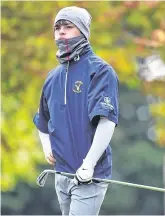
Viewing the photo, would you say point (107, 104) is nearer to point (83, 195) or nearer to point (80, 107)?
point (80, 107)

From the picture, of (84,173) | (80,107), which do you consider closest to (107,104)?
(80,107)

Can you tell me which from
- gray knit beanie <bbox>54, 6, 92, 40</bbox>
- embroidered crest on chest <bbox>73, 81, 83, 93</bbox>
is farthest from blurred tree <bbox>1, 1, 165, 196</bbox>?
embroidered crest on chest <bbox>73, 81, 83, 93</bbox>

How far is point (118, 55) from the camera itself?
436 inches

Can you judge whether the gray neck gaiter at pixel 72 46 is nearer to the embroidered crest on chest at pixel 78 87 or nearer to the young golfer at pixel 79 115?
the young golfer at pixel 79 115

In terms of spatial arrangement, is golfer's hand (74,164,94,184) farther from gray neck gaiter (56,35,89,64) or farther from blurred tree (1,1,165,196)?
blurred tree (1,1,165,196)

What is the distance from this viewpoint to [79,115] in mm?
4996

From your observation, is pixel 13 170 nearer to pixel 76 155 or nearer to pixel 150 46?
pixel 150 46

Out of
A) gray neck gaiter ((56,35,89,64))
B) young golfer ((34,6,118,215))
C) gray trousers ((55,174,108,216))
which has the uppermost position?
gray neck gaiter ((56,35,89,64))

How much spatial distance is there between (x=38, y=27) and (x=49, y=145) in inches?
255

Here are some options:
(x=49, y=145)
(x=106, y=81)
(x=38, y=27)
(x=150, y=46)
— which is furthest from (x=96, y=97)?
(x=38, y=27)

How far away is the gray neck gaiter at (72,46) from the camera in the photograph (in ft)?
16.7

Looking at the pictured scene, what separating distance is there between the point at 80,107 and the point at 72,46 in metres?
0.35

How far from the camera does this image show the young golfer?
4.91m

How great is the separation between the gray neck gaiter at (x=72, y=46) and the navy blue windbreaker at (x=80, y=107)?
0.03 metres
